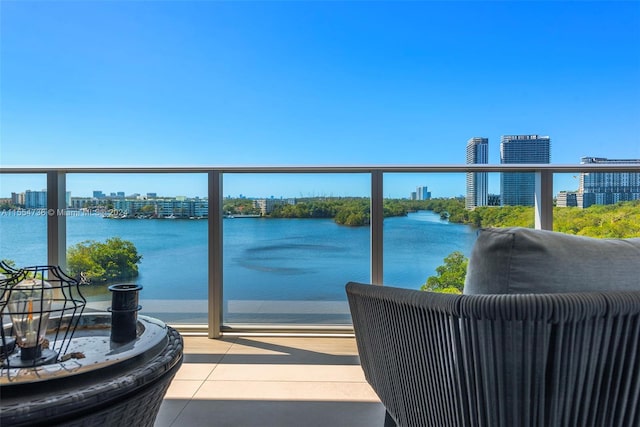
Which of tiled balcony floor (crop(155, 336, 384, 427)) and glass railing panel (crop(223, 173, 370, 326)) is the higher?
glass railing panel (crop(223, 173, 370, 326))

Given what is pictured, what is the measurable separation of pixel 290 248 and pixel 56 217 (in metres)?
1.90

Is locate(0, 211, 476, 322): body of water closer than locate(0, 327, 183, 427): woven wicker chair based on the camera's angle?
No

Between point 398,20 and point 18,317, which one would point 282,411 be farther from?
point 398,20

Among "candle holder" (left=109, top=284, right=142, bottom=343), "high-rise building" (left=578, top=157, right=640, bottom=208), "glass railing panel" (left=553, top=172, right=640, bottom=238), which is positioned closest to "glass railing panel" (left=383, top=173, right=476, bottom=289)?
"glass railing panel" (left=553, top=172, right=640, bottom=238)

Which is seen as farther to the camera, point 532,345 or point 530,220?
point 530,220

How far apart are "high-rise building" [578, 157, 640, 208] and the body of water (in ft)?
3.09

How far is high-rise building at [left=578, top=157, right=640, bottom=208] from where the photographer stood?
2693mm

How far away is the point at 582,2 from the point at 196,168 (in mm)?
7973

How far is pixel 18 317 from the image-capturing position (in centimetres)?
87

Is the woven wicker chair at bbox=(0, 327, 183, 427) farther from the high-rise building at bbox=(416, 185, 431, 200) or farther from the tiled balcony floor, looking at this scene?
the high-rise building at bbox=(416, 185, 431, 200)

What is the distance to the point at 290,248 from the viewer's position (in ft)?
9.52

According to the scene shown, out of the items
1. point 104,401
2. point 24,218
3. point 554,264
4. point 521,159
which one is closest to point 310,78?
point 521,159

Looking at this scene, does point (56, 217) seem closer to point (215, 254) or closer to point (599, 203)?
point (215, 254)

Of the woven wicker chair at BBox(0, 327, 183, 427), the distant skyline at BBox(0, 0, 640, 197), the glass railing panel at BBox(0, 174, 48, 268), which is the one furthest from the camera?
the distant skyline at BBox(0, 0, 640, 197)
